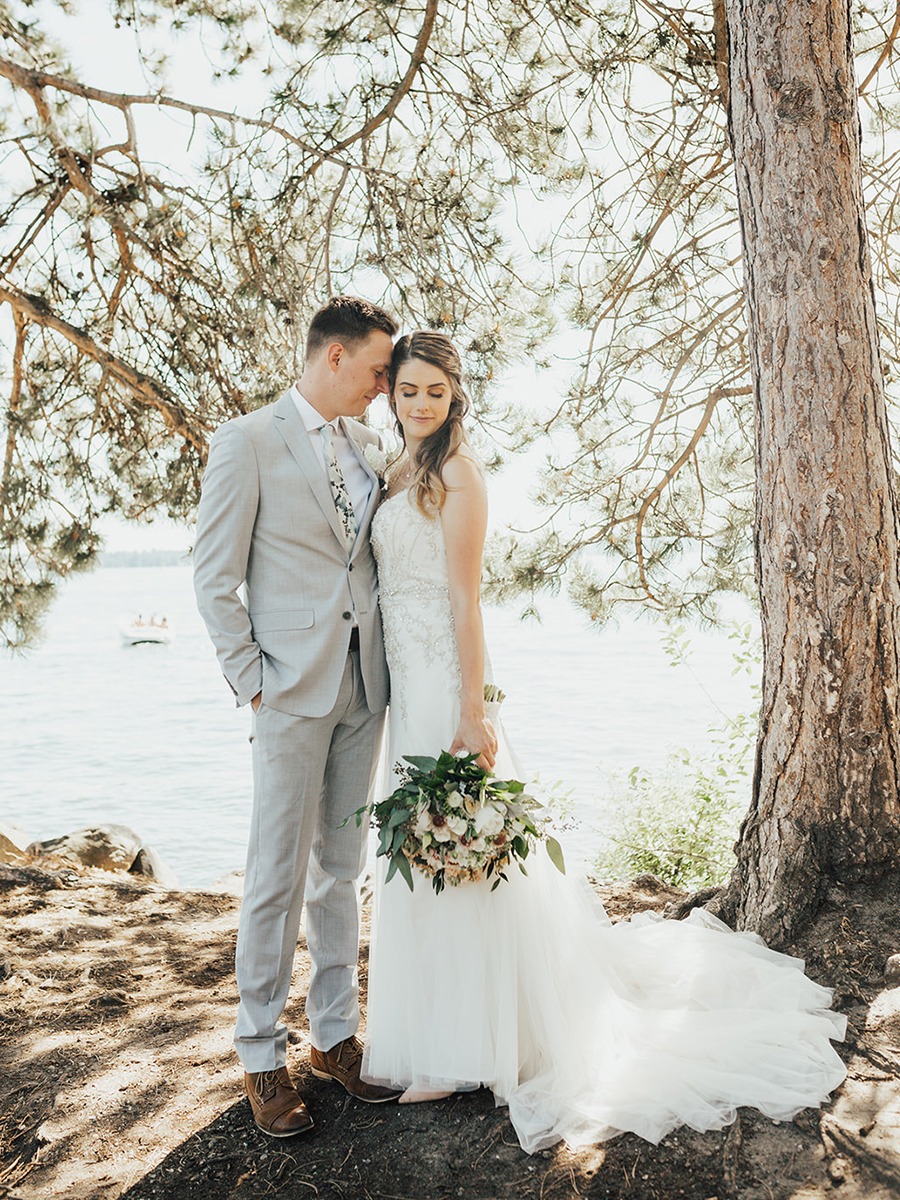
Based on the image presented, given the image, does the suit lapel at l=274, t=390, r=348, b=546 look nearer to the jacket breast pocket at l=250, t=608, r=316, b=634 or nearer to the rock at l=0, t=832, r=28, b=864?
the jacket breast pocket at l=250, t=608, r=316, b=634

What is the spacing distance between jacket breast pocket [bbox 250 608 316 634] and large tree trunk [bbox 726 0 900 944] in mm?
1524

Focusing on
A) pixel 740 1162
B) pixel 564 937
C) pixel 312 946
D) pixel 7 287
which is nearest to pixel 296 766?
pixel 312 946

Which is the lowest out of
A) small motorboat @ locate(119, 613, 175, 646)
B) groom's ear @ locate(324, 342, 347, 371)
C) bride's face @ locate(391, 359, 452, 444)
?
small motorboat @ locate(119, 613, 175, 646)

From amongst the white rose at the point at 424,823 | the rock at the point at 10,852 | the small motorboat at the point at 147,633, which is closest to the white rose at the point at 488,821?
the white rose at the point at 424,823

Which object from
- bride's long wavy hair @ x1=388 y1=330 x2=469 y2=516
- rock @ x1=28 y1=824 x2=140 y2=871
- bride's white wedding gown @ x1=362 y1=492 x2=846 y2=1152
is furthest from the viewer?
rock @ x1=28 y1=824 x2=140 y2=871

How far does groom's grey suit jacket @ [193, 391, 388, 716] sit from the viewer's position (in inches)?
107

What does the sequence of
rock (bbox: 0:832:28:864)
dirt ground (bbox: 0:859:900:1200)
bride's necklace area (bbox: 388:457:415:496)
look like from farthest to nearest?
rock (bbox: 0:832:28:864) < bride's necklace area (bbox: 388:457:415:496) < dirt ground (bbox: 0:859:900:1200)

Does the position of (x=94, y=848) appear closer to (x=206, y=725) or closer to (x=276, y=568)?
(x=276, y=568)

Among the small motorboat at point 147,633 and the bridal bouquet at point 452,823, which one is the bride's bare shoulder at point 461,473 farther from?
the small motorboat at point 147,633

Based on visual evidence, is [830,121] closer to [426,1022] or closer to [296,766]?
[296,766]

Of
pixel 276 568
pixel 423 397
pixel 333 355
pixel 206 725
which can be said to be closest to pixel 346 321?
pixel 333 355

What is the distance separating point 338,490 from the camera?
2.90 m

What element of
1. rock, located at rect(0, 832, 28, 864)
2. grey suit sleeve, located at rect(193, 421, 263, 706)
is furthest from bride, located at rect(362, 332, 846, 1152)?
rock, located at rect(0, 832, 28, 864)

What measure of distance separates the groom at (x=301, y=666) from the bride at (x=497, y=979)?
100 millimetres
